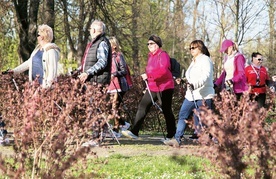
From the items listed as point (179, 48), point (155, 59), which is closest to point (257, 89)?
point (155, 59)

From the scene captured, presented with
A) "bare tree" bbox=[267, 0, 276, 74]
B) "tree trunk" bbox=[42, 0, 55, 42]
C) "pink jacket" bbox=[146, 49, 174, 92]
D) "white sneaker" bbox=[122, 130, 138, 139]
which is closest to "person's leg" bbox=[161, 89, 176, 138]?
"pink jacket" bbox=[146, 49, 174, 92]

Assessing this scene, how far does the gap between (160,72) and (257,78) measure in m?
2.73

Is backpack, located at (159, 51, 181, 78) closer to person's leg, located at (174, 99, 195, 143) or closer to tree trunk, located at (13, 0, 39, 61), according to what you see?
person's leg, located at (174, 99, 195, 143)

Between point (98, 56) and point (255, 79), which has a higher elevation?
point (98, 56)

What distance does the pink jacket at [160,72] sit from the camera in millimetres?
8680

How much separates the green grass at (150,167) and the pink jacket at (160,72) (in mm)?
1897

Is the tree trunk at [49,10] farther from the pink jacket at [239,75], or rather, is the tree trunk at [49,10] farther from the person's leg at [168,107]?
the pink jacket at [239,75]

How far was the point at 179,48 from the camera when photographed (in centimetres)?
4672

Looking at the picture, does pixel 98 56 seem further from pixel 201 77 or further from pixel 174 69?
pixel 201 77

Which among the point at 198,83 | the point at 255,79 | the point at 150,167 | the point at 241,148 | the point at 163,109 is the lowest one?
the point at 150,167

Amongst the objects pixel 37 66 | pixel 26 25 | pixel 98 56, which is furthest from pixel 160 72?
pixel 26 25

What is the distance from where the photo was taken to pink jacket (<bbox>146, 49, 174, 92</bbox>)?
28.5 feet

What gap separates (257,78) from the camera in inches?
414

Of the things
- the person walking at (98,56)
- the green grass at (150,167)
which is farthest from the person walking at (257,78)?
the green grass at (150,167)
